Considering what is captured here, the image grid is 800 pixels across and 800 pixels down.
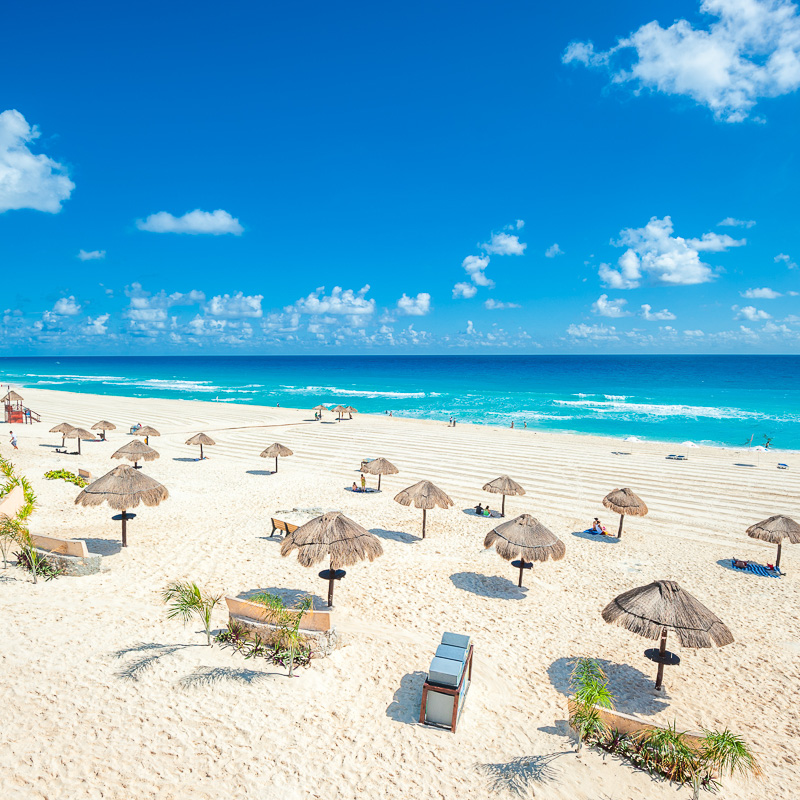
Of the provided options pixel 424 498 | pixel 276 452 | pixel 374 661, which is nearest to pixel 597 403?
pixel 276 452

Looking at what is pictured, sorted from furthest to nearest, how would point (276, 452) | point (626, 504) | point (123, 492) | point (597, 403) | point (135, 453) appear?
point (597, 403) < point (276, 452) < point (135, 453) < point (626, 504) < point (123, 492)

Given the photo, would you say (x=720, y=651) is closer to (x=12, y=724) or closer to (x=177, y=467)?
(x=12, y=724)

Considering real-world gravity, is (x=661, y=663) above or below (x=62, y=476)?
below

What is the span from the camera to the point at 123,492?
11906mm

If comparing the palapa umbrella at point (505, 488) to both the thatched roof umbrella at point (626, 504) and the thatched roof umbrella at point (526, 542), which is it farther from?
the thatched roof umbrella at point (526, 542)

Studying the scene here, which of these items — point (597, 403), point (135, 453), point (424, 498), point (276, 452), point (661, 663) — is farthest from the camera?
point (597, 403)

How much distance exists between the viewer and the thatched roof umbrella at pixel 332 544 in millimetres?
9172

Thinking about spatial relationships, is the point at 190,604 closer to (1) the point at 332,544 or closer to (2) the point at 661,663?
(1) the point at 332,544

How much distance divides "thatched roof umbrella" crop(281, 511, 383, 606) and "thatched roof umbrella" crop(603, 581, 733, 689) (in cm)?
432

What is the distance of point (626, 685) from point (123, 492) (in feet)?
36.7

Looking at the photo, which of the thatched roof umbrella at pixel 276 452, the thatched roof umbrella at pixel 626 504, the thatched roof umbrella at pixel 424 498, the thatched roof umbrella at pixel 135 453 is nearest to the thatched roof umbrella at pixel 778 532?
the thatched roof umbrella at pixel 626 504

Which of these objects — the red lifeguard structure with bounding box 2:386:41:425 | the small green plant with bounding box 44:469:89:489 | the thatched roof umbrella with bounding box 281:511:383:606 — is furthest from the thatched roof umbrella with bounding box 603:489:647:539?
the red lifeguard structure with bounding box 2:386:41:425

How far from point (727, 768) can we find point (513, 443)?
84.8ft

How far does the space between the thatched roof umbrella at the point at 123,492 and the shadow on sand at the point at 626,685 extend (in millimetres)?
9379
